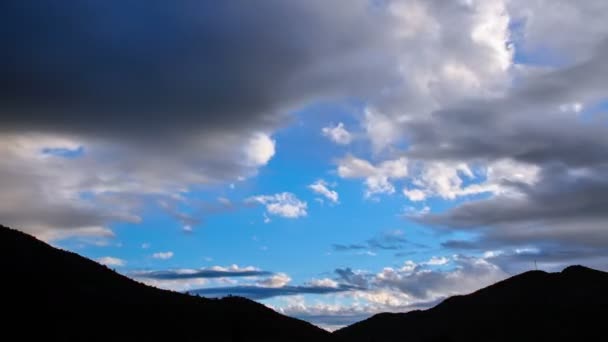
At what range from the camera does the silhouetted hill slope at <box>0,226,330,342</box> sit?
43.7m

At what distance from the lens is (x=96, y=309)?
48344 millimetres

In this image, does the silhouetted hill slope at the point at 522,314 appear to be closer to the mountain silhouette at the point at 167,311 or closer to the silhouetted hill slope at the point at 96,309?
the mountain silhouette at the point at 167,311

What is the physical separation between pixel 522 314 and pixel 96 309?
225 feet

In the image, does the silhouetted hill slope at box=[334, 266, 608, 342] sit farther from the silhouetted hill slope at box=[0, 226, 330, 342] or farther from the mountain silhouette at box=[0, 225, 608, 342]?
the silhouetted hill slope at box=[0, 226, 330, 342]

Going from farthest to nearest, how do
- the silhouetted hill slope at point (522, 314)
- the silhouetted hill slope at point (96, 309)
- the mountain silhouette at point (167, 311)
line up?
the silhouetted hill slope at point (522, 314), the mountain silhouette at point (167, 311), the silhouetted hill slope at point (96, 309)

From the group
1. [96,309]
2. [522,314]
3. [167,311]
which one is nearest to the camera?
[96,309]

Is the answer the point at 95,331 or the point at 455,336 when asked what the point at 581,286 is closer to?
the point at 455,336

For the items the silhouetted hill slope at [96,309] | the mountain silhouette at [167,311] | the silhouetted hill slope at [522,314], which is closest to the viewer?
the silhouetted hill slope at [96,309]

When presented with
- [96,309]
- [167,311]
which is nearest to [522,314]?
[167,311]

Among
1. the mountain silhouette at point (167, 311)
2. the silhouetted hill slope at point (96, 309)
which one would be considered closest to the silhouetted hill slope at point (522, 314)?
the mountain silhouette at point (167, 311)

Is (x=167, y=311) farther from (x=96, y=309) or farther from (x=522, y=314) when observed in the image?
(x=522, y=314)

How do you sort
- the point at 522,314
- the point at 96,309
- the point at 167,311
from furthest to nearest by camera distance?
1. the point at 522,314
2. the point at 167,311
3. the point at 96,309

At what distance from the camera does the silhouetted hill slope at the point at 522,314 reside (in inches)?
3447

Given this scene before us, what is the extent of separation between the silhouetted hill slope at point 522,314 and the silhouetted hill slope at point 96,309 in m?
22.5
